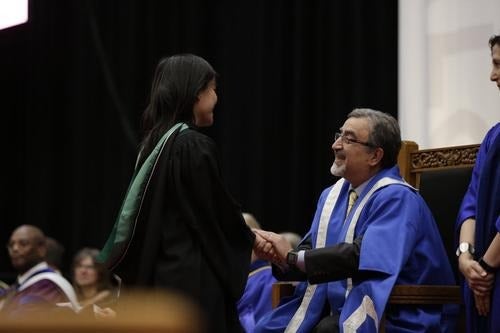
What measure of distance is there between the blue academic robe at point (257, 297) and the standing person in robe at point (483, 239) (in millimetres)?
1759

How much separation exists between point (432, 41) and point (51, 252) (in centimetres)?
344

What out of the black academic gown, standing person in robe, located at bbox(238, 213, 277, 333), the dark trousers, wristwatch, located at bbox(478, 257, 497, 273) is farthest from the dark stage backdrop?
the black academic gown

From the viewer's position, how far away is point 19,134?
7336 millimetres

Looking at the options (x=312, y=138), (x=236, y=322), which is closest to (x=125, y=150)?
(x=312, y=138)

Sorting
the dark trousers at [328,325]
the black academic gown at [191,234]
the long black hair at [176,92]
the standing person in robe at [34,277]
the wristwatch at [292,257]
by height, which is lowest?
the standing person in robe at [34,277]

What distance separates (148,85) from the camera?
669 centimetres

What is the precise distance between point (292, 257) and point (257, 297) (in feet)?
5.26

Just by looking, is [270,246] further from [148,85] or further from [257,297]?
[148,85]

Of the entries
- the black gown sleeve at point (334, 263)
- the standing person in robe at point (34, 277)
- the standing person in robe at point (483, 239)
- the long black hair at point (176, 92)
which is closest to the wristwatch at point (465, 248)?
the standing person in robe at point (483, 239)

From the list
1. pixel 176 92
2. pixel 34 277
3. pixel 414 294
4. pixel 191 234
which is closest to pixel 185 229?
pixel 191 234

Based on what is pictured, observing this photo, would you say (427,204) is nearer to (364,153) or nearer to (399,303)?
(364,153)

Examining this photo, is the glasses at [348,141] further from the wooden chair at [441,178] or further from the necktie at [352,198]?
the wooden chair at [441,178]

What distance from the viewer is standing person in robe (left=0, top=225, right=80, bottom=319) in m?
5.85

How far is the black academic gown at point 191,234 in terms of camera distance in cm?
257
